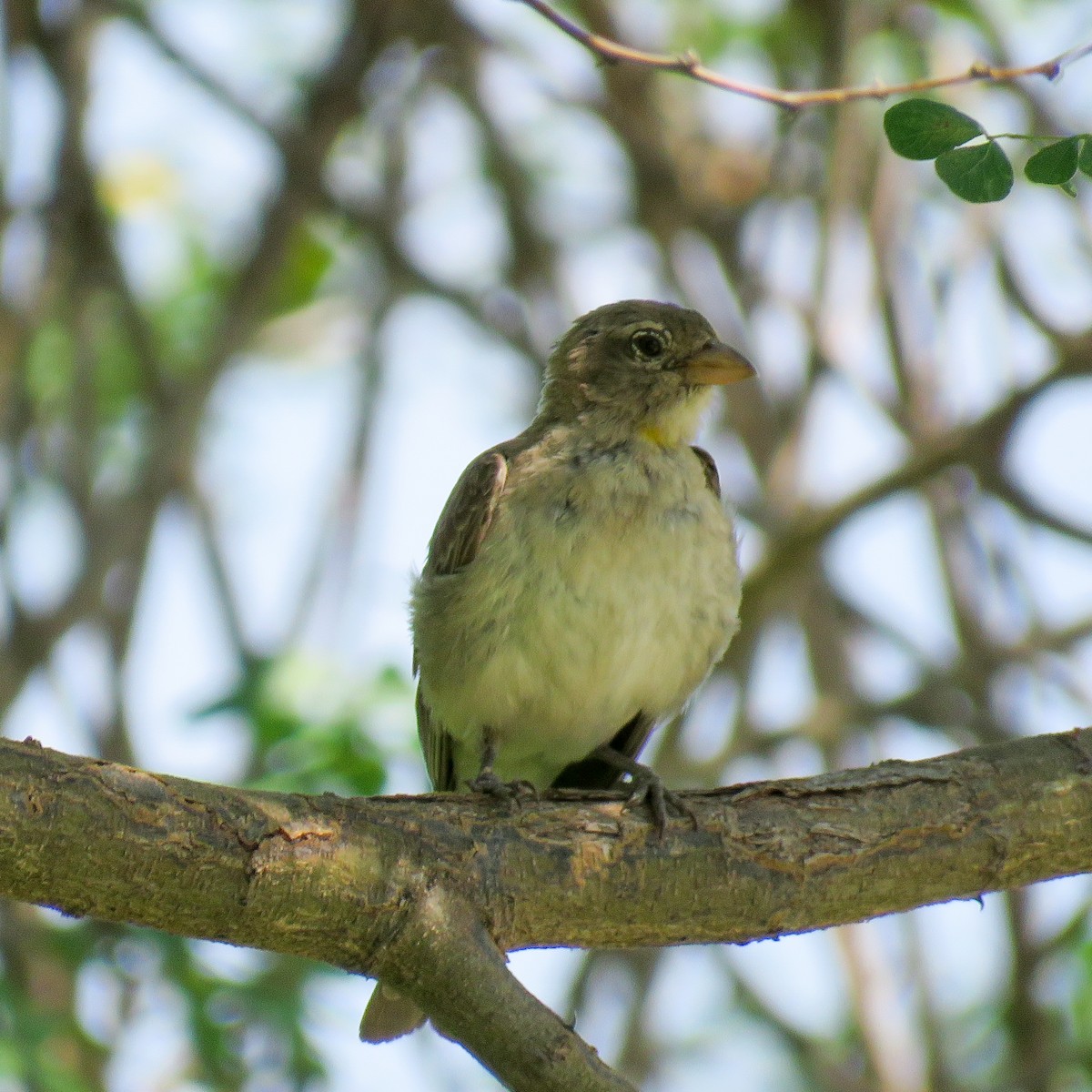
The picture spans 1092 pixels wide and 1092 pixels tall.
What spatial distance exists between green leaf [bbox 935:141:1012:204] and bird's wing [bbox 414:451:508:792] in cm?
225

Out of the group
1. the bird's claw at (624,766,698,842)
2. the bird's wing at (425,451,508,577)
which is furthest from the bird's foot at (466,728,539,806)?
the bird's wing at (425,451,508,577)

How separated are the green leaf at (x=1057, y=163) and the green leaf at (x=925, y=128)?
0.19m

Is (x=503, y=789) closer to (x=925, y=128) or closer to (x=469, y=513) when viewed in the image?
(x=469, y=513)

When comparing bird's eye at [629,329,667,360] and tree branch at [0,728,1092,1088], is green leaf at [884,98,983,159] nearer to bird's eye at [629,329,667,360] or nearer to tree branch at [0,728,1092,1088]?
tree branch at [0,728,1092,1088]

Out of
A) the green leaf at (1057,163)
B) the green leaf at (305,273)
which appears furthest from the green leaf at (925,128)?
the green leaf at (305,273)

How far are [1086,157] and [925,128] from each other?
0.35 meters

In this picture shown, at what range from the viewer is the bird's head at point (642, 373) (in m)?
5.52

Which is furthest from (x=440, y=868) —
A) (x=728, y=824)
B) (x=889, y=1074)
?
(x=889, y=1074)

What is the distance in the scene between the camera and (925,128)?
3.22 metres

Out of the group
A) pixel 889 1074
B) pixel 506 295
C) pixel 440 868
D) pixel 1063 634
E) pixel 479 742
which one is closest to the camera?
pixel 440 868

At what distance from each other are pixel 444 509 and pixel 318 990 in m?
1.69

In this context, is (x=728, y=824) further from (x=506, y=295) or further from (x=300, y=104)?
(x=300, y=104)

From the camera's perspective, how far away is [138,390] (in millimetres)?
8242

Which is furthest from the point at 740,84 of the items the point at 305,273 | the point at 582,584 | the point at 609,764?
the point at 305,273
